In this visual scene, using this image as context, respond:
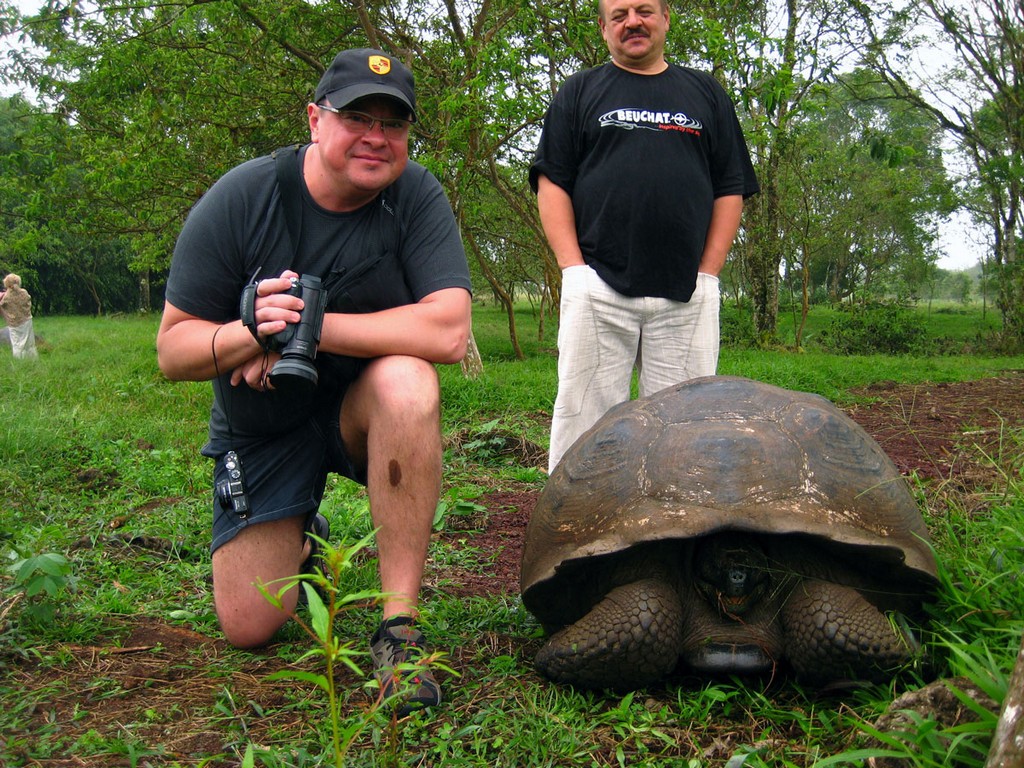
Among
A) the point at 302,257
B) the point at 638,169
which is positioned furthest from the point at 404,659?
the point at 638,169

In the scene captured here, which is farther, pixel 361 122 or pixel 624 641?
pixel 361 122

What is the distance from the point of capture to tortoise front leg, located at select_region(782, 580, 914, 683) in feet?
6.24

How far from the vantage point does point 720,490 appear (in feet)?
6.46

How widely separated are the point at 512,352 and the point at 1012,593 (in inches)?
440

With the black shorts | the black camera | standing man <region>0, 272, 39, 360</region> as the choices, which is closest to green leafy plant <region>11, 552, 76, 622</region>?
the black shorts

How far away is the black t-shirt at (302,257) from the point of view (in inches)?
95.8

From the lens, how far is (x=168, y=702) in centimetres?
206

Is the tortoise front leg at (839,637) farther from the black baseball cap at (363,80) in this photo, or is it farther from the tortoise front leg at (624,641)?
the black baseball cap at (363,80)

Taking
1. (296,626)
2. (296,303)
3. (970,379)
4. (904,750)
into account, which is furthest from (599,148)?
(970,379)

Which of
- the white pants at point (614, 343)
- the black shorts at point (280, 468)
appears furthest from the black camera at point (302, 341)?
the white pants at point (614, 343)

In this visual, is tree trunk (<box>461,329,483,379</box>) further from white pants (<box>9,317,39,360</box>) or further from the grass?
white pants (<box>9,317,39,360</box>)

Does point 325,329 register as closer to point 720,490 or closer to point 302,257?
point 302,257

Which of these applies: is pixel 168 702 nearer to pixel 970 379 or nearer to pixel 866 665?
pixel 866 665

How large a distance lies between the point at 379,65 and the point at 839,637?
185cm
